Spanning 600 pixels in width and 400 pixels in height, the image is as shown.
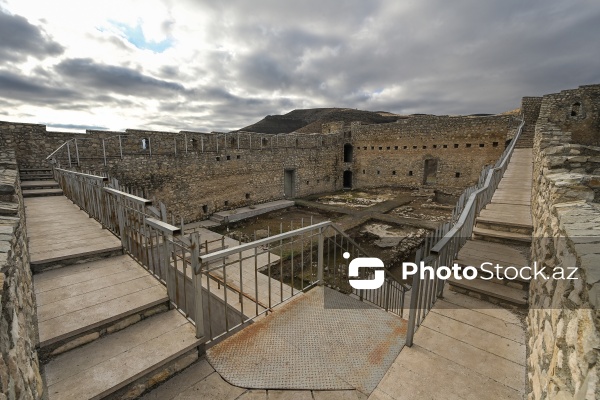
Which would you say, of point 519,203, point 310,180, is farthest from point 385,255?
point 310,180

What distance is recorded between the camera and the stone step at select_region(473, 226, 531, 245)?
3909 mm

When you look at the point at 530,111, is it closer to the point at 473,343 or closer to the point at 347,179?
the point at 347,179

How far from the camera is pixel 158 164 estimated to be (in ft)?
39.7

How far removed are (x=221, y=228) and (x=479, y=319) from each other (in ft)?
36.0

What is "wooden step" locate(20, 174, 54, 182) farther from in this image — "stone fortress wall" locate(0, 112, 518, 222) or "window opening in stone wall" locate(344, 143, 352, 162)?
"window opening in stone wall" locate(344, 143, 352, 162)

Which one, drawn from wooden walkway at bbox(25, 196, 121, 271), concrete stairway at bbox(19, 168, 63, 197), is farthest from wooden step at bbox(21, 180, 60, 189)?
wooden walkway at bbox(25, 196, 121, 271)

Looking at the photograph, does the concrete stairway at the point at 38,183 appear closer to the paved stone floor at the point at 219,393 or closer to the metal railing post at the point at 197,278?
the metal railing post at the point at 197,278

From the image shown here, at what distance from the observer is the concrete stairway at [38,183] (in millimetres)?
7177

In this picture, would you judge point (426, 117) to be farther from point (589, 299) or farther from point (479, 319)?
point (589, 299)

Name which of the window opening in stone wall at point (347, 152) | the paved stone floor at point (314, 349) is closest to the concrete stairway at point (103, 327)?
the paved stone floor at point (314, 349)

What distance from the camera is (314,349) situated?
107 inches

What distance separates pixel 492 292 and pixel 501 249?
1.06m

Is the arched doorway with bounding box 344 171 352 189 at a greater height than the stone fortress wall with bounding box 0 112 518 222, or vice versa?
the stone fortress wall with bounding box 0 112 518 222

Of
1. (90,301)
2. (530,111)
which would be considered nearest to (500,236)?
(90,301)
